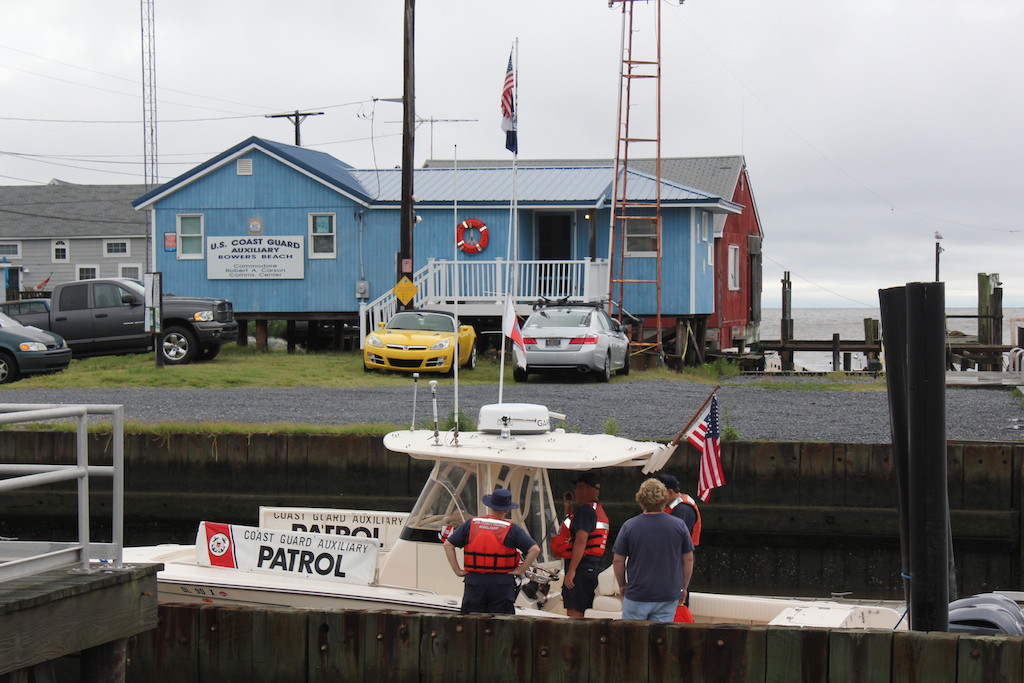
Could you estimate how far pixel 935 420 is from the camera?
275 inches

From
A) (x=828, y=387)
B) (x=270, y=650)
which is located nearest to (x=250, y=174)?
(x=828, y=387)

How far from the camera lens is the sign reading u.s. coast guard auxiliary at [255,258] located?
3125cm

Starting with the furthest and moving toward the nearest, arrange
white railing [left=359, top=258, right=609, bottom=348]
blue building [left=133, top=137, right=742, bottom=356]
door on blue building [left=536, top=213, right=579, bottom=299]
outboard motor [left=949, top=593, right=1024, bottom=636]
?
1. door on blue building [left=536, top=213, right=579, bottom=299]
2. blue building [left=133, top=137, right=742, bottom=356]
3. white railing [left=359, top=258, right=609, bottom=348]
4. outboard motor [left=949, top=593, right=1024, bottom=636]

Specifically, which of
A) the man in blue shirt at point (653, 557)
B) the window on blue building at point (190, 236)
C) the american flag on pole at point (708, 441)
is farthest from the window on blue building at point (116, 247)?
the man in blue shirt at point (653, 557)

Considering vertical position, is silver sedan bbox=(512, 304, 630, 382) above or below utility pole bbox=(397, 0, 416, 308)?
below

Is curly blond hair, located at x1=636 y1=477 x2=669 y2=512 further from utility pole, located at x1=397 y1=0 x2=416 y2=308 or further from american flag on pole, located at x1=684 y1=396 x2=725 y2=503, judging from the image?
utility pole, located at x1=397 y1=0 x2=416 y2=308

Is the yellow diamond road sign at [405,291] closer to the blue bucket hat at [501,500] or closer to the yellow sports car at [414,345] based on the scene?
the yellow sports car at [414,345]

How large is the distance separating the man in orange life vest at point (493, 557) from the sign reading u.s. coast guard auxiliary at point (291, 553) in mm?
→ 1378

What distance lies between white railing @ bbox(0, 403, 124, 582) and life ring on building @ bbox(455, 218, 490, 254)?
78.6 feet

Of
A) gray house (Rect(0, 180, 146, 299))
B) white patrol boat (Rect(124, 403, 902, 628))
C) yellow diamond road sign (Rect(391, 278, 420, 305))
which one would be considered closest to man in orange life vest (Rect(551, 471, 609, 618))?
white patrol boat (Rect(124, 403, 902, 628))

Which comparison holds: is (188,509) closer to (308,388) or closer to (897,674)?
(308,388)

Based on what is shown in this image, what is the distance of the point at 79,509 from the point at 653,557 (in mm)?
3466

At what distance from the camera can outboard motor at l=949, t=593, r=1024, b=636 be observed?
27.3 feet

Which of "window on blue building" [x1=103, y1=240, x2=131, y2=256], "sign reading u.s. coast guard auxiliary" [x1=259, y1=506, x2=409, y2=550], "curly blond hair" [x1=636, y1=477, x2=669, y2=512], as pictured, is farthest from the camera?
"window on blue building" [x1=103, y1=240, x2=131, y2=256]
